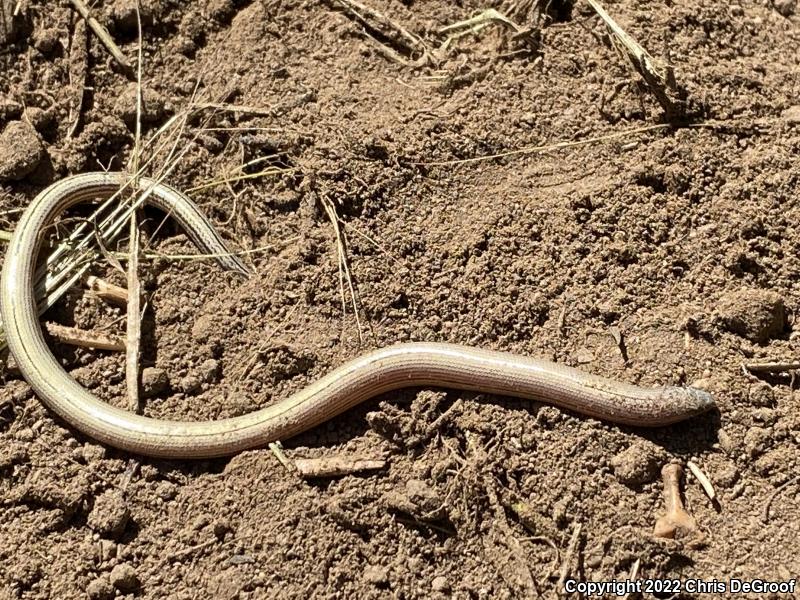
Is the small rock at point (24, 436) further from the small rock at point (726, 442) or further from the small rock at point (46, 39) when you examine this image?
the small rock at point (726, 442)

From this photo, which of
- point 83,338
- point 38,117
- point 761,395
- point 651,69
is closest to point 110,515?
point 83,338

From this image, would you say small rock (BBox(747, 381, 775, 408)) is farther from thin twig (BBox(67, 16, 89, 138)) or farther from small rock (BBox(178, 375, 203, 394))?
thin twig (BBox(67, 16, 89, 138))

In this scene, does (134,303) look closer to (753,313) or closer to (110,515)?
(110,515)

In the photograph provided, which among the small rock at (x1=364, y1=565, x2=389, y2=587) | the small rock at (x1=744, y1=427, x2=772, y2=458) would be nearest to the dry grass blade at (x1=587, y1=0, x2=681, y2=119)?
the small rock at (x1=744, y1=427, x2=772, y2=458)

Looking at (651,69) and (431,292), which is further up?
(651,69)

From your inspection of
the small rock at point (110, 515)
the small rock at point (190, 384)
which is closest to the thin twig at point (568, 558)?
the small rock at point (190, 384)
